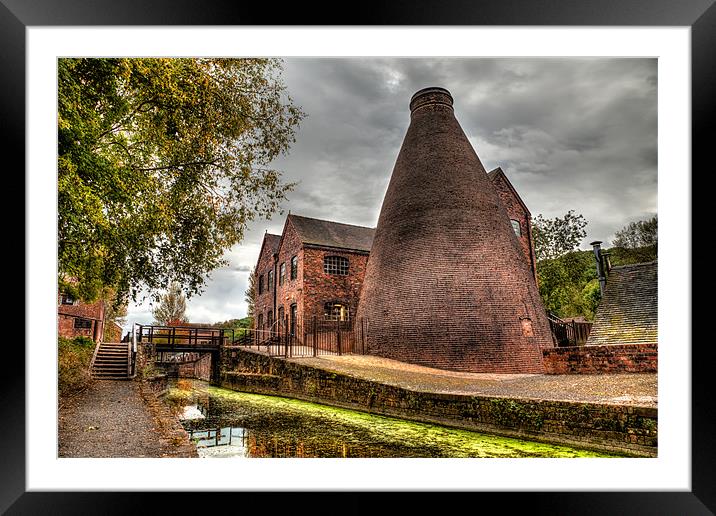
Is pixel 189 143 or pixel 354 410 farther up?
pixel 189 143

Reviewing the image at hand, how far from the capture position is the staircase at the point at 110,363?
11.1 m

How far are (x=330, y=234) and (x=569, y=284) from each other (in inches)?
347

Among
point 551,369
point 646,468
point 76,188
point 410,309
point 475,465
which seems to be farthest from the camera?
point 410,309

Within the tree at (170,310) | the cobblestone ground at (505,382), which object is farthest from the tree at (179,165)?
the tree at (170,310)

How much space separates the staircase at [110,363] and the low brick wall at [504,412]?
525cm

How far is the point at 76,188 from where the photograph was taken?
5.25 m

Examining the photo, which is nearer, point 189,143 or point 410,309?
point 189,143

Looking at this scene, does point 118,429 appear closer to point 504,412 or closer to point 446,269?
point 504,412

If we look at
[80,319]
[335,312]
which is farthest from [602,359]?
[80,319]

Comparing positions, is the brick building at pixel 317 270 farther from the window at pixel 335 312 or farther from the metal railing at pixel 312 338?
the metal railing at pixel 312 338
